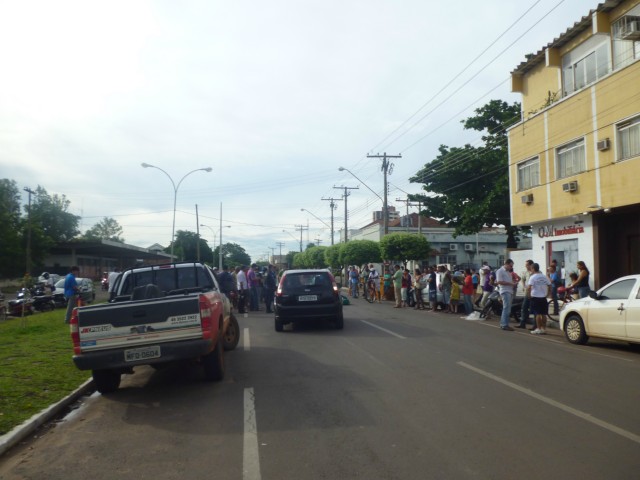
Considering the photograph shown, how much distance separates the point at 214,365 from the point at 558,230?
698 inches

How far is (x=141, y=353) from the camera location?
7.46 meters

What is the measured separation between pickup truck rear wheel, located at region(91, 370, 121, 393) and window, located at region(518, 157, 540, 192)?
19364 millimetres

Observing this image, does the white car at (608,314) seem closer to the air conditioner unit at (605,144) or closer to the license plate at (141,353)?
the air conditioner unit at (605,144)

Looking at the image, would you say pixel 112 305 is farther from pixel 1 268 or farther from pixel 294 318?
pixel 1 268

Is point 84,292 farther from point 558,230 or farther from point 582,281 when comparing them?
point 558,230

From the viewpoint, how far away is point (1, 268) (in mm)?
50969

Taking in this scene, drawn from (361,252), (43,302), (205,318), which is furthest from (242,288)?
(361,252)

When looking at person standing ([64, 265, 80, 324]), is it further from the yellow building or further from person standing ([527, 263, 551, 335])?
the yellow building

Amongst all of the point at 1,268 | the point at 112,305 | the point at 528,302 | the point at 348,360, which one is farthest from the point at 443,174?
the point at 1,268

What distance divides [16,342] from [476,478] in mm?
11661

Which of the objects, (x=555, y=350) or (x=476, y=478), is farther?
(x=555, y=350)

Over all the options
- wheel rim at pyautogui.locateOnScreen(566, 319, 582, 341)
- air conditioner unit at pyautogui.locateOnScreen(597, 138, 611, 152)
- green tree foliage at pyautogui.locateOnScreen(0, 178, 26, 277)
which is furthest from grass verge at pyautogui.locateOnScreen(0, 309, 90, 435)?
green tree foliage at pyautogui.locateOnScreen(0, 178, 26, 277)

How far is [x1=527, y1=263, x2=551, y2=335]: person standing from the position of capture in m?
14.3

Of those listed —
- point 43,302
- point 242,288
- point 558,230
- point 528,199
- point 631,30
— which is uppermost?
point 631,30
